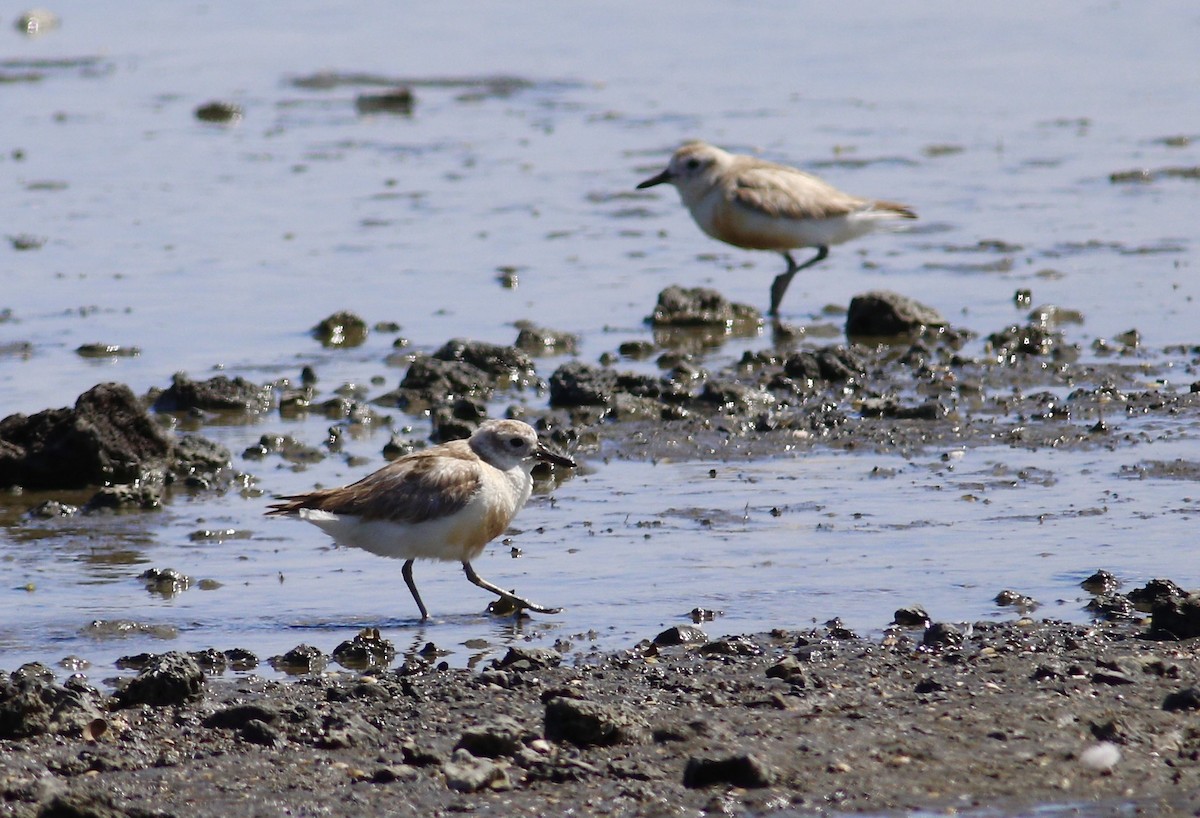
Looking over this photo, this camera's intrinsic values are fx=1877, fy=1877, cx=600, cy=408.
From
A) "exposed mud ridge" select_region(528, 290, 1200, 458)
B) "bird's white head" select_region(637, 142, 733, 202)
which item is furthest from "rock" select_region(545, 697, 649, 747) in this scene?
"bird's white head" select_region(637, 142, 733, 202)

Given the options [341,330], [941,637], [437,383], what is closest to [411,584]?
[941,637]

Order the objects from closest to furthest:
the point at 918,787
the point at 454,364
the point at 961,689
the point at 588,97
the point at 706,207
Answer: the point at 918,787 → the point at 961,689 → the point at 454,364 → the point at 706,207 → the point at 588,97

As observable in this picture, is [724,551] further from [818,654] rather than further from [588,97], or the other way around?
[588,97]

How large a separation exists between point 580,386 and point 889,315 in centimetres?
257

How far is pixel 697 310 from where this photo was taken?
13305 millimetres

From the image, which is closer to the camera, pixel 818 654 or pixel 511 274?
pixel 818 654

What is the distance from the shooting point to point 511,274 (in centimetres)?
1473

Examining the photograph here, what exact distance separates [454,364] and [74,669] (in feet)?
15.2

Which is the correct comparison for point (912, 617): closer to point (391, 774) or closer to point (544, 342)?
point (391, 774)

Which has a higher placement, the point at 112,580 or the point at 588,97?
the point at 588,97

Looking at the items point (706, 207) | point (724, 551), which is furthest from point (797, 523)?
point (706, 207)

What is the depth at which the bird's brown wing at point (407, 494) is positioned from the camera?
7.87 metres

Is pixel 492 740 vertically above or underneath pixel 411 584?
above

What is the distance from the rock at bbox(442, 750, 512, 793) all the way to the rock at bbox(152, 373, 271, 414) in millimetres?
5922
